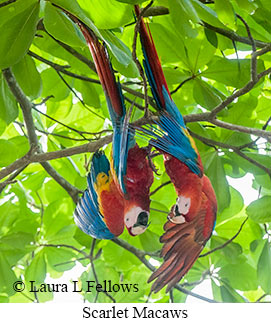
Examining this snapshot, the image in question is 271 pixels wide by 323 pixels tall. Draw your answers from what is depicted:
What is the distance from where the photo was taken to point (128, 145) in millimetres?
609

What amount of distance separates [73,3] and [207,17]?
0.24 metres

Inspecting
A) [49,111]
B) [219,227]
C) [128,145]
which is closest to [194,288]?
[219,227]

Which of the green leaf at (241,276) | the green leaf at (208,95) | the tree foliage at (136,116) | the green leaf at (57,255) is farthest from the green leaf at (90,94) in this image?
the green leaf at (241,276)

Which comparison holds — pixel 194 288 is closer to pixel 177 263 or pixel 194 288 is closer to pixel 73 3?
pixel 177 263

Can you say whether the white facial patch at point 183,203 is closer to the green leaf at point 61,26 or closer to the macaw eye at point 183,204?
the macaw eye at point 183,204

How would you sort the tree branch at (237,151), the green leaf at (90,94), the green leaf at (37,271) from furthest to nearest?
the green leaf at (37,271) → the green leaf at (90,94) → the tree branch at (237,151)

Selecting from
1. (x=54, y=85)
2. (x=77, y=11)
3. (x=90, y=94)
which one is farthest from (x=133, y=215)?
(x=54, y=85)

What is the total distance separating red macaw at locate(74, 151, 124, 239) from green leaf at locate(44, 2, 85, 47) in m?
0.16

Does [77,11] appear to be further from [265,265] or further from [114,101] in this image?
[265,265]

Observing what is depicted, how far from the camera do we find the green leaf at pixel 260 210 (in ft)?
3.13

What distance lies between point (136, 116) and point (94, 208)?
1.15 feet

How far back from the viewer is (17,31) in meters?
0.73

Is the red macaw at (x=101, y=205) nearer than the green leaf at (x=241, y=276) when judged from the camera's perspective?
Yes

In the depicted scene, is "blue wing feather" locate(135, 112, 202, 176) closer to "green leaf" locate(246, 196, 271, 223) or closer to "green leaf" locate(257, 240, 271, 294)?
"green leaf" locate(246, 196, 271, 223)
